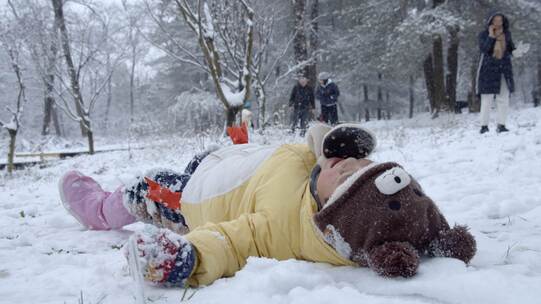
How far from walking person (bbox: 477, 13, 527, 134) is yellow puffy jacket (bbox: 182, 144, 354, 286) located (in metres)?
4.94

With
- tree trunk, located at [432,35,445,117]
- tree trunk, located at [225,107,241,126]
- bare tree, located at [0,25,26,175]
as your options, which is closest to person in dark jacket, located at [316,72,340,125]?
tree trunk, located at [225,107,241,126]

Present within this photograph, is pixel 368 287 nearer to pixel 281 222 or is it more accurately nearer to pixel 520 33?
pixel 281 222

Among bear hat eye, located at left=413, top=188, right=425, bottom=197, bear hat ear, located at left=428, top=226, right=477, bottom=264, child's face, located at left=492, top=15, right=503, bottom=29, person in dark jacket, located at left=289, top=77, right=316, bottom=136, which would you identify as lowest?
bear hat ear, located at left=428, top=226, right=477, bottom=264

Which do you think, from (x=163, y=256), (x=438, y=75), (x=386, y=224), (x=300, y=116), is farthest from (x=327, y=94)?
(x=163, y=256)

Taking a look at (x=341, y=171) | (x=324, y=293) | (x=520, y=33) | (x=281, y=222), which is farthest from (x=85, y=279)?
(x=520, y=33)

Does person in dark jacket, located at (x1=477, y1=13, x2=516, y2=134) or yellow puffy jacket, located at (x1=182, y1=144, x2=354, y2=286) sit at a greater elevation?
person in dark jacket, located at (x1=477, y1=13, x2=516, y2=134)

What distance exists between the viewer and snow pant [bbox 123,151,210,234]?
2260mm

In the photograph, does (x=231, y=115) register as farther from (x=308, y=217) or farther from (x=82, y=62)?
(x=308, y=217)

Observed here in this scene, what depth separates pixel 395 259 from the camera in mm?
1215

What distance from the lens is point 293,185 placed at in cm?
162

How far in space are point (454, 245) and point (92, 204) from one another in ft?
7.13

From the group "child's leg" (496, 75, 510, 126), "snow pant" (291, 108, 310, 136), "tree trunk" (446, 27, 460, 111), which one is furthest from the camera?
"tree trunk" (446, 27, 460, 111)

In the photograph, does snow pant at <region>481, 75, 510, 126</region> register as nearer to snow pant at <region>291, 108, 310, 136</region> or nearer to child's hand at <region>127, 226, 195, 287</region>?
snow pant at <region>291, 108, 310, 136</region>

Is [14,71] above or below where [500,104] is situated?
above
